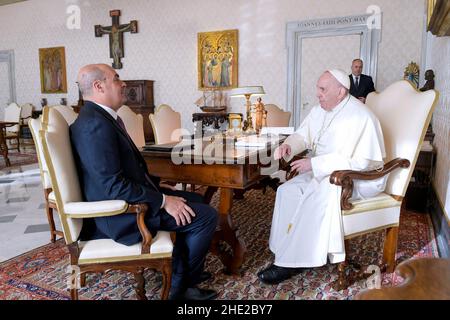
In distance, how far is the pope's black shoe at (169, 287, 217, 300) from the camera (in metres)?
2.08

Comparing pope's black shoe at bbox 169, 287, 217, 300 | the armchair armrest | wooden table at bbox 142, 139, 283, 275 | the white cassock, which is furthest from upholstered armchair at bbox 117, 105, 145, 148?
the armchair armrest

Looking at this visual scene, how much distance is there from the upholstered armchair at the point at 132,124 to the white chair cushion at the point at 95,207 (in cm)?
198

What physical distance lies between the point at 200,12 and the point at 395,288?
7.97m

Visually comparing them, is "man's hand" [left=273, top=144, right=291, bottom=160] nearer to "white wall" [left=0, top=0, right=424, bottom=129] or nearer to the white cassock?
the white cassock

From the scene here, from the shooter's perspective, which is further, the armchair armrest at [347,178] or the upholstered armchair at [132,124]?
the upholstered armchair at [132,124]

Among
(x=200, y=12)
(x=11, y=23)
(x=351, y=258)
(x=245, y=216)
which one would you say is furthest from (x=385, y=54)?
(x=11, y=23)

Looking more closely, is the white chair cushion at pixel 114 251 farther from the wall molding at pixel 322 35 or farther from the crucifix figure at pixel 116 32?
the crucifix figure at pixel 116 32

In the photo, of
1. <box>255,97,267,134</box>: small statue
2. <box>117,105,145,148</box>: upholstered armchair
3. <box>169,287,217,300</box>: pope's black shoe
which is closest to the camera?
<box>169,287,217,300</box>: pope's black shoe

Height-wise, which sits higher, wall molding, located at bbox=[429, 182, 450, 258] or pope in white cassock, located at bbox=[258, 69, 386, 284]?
pope in white cassock, located at bbox=[258, 69, 386, 284]

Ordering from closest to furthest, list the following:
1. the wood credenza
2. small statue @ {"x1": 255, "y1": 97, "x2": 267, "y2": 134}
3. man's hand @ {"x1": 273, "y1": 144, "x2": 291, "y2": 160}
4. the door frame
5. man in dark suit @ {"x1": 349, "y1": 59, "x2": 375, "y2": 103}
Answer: man's hand @ {"x1": 273, "y1": 144, "x2": 291, "y2": 160} → small statue @ {"x1": 255, "y1": 97, "x2": 267, "y2": 134} → man in dark suit @ {"x1": 349, "y1": 59, "x2": 375, "y2": 103} → the wood credenza → the door frame

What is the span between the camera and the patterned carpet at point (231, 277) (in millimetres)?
2307

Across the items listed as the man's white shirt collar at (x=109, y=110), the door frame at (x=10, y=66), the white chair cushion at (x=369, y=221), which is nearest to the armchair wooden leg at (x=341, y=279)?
the white chair cushion at (x=369, y=221)

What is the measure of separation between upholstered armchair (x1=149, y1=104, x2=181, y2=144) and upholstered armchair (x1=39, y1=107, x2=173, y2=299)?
2.02 meters
